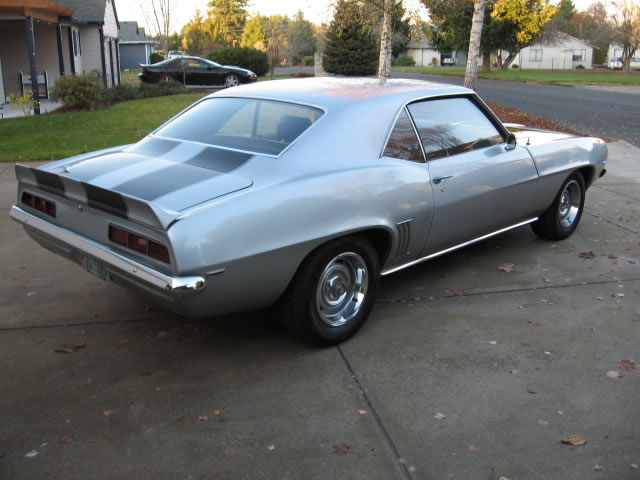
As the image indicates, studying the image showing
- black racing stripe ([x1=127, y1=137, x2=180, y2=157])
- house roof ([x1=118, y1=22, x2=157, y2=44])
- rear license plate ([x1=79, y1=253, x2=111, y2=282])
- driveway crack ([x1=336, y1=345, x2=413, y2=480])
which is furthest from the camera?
house roof ([x1=118, y1=22, x2=157, y2=44])

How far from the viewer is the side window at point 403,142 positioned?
13.7 feet

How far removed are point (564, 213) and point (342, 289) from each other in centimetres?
314

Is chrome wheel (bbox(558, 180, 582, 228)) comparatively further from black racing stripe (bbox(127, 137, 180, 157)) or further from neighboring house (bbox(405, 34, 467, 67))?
neighboring house (bbox(405, 34, 467, 67))

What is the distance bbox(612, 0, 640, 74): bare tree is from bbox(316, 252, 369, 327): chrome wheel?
57898 millimetres

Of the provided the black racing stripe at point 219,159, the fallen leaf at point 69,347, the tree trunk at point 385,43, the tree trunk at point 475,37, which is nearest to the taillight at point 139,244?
the black racing stripe at point 219,159

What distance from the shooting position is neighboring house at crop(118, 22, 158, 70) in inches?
2326

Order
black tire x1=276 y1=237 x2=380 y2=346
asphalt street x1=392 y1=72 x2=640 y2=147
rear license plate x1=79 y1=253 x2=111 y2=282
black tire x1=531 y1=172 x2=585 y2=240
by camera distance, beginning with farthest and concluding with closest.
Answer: asphalt street x1=392 y1=72 x2=640 y2=147 → black tire x1=531 y1=172 x2=585 y2=240 → black tire x1=276 y1=237 x2=380 y2=346 → rear license plate x1=79 y1=253 x2=111 y2=282

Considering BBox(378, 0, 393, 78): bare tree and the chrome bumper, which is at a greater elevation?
BBox(378, 0, 393, 78): bare tree

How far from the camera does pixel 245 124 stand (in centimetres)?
430

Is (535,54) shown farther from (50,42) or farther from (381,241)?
(381,241)

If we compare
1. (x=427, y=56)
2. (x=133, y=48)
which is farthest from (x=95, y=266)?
(x=427, y=56)

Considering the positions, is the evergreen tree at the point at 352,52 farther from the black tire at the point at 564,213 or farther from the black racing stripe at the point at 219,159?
the black racing stripe at the point at 219,159

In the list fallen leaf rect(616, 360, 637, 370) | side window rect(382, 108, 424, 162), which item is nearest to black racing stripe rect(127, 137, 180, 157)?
side window rect(382, 108, 424, 162)

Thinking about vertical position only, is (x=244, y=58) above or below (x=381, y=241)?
above
